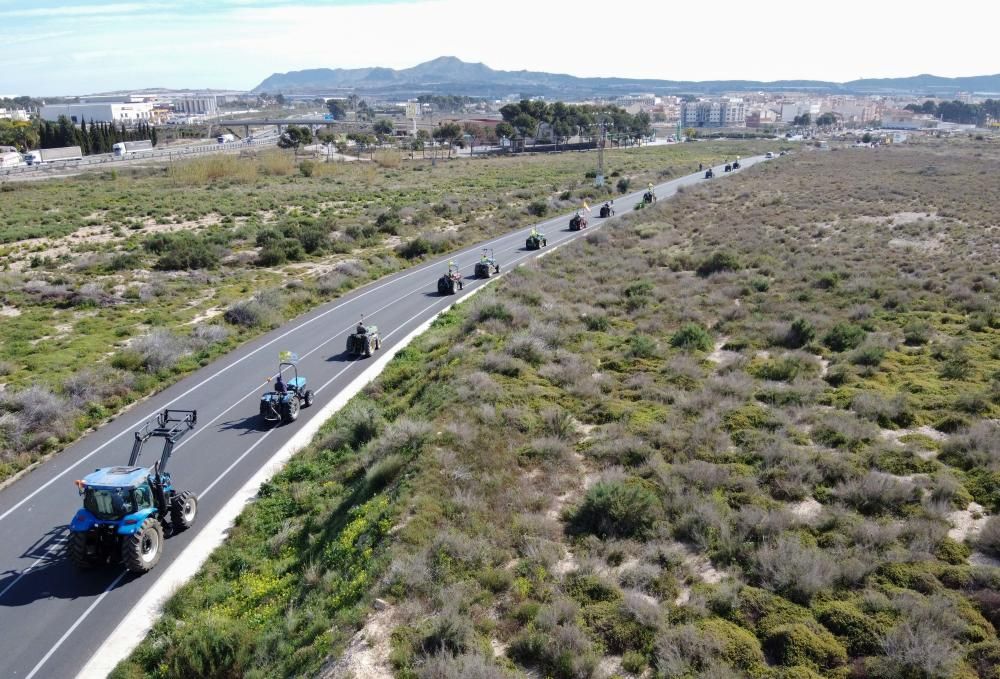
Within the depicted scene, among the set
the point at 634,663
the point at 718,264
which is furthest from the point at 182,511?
the point at 718,264

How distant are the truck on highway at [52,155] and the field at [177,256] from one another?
3110 centimetres

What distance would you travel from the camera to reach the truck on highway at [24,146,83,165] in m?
121

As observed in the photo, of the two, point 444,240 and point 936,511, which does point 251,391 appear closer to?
point 936,511

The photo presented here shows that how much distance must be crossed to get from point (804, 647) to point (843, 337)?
18.3 meters

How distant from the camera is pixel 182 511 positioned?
58.6 ft

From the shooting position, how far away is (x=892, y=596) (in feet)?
40.0

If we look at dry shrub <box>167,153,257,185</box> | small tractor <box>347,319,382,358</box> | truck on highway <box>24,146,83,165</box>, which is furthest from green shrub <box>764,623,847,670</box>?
truck on highway <box>24,146,83,165</box>

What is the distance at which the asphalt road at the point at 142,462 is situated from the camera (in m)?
14.7

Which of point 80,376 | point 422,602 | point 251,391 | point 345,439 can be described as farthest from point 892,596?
point 80,376

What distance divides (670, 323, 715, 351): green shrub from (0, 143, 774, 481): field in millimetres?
20975

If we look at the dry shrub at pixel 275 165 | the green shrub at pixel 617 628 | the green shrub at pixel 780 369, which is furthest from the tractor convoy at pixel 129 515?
the dry shrub at pixel 275 165

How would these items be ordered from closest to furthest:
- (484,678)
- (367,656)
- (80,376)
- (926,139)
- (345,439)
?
(484,678) → (367,656) → (345,439) → (80,376) → (926,139)

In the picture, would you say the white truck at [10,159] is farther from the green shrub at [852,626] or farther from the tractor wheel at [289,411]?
the green shrub at [852,626]

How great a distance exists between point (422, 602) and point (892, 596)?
8518mm
